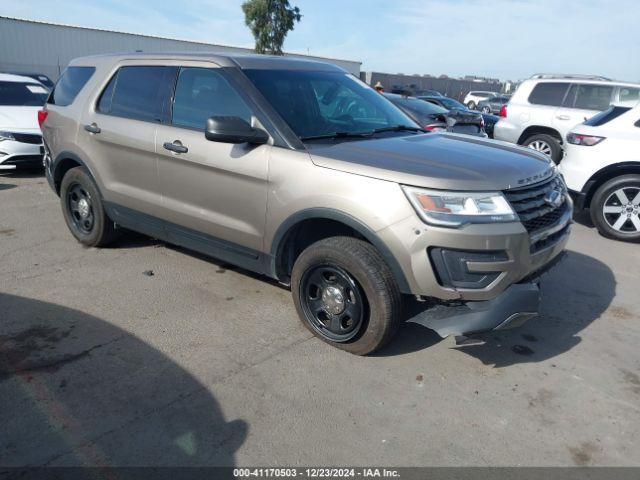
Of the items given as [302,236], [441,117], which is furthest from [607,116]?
[302,236]

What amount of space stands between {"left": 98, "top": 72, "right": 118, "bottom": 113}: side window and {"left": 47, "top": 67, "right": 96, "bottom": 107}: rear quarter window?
35cm

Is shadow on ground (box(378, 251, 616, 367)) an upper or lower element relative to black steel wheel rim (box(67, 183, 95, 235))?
lower

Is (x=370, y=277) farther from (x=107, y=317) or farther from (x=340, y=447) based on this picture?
(x=107, y=317)

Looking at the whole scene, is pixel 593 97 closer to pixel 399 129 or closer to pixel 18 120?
pixel 399 129

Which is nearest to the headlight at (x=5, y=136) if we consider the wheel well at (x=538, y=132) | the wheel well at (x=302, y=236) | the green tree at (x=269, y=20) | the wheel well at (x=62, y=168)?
the wheel well at (x=62, y=168)

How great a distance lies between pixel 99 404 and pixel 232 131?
1.81m

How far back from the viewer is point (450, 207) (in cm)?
288

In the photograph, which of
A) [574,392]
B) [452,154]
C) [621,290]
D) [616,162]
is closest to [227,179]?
[452,154]

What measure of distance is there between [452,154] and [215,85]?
182 cm

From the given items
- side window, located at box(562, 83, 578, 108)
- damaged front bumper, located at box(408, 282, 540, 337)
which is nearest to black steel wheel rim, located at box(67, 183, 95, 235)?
damaged front bumper, located at box(408, 282, 540, 337)

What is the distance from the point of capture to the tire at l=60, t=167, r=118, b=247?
192 inches

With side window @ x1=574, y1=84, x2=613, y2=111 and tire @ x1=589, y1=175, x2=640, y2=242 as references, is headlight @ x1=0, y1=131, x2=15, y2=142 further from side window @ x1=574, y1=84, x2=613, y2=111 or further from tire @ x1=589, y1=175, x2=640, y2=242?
side window @ x1=574, y1=84, x2=613, y2=111

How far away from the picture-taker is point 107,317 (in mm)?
3758

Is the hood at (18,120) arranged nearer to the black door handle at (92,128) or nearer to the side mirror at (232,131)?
the black door handle at (92,128)
